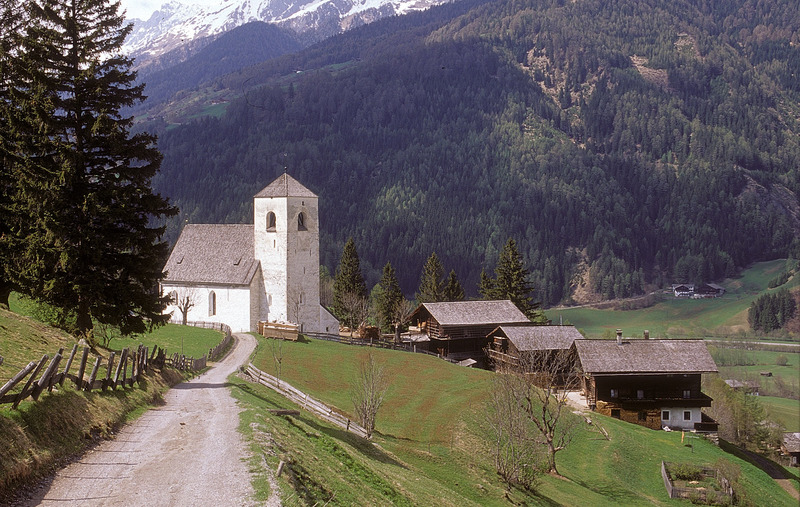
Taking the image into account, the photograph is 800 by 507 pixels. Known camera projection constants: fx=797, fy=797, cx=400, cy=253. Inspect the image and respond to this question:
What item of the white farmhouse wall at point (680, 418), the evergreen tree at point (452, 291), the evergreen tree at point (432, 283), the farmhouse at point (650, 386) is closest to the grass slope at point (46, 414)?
the farmhouse at point (650, 386)

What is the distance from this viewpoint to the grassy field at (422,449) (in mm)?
23109

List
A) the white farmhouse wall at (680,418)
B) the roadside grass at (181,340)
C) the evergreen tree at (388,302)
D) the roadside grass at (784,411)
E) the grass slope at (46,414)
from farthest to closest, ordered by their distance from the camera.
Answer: the roadside grass at (784,411), the evergreen tree at (388,302), the white farmhouse wall at (680,418), the roadside grass at (181,340), the grass slope at (46,414)

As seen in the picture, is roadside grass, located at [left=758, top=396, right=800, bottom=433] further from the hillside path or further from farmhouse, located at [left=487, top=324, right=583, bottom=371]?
the hillside path

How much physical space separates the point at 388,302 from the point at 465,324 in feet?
66.8

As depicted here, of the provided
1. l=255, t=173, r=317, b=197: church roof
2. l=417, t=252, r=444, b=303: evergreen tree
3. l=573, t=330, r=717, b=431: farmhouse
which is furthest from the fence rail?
l=417, t=252, r=444, b=303: evergreen tree

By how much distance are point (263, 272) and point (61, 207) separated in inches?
1811

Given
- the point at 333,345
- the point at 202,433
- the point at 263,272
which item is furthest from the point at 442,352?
the point at 202,433

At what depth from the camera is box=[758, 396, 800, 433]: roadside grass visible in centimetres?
10438

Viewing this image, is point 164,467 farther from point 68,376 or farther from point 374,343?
point 374,343

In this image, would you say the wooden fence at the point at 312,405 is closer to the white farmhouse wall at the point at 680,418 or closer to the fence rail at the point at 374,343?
the fence rail at the point at 374,343

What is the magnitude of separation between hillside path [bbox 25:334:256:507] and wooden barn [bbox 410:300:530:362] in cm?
5448

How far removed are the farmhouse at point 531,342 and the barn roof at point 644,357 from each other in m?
3.50

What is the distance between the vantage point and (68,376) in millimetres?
23125

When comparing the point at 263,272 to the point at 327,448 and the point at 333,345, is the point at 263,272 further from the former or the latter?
the point at 327,448
